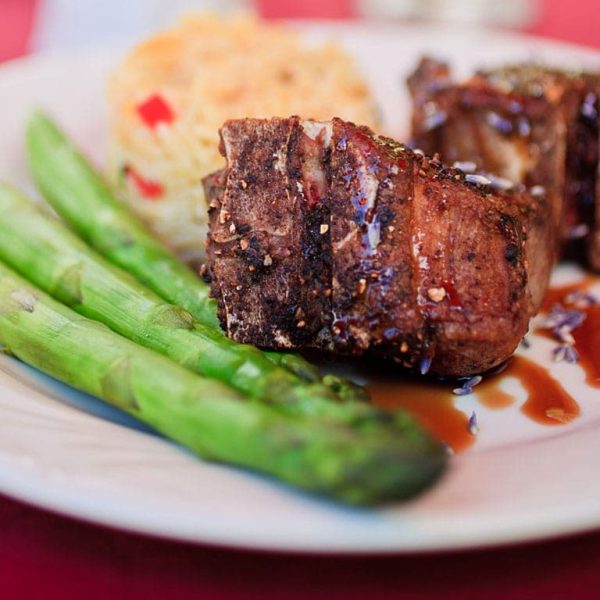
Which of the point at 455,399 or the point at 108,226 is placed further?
the point at 108,226

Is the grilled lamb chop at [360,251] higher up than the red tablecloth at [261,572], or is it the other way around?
the grilled lamb chop at [360,251]

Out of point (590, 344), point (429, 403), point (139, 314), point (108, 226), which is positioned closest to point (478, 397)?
point (429, 403)

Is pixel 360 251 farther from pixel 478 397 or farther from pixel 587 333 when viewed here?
pixel 587 333

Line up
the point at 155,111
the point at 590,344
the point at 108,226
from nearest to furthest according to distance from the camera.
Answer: the point at 590,344 → the point at 108,226 → the point at 155,111

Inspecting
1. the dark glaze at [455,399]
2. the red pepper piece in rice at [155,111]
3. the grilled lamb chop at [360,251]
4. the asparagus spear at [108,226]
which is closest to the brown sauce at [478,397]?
the dark glaze at [455,399]

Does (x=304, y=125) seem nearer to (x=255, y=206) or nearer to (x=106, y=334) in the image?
(x=255, y=206)

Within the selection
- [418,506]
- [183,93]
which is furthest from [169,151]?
[418,506]

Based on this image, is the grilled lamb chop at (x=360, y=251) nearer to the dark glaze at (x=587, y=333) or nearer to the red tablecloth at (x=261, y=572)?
the dark glaze at (x=587, y=333)
